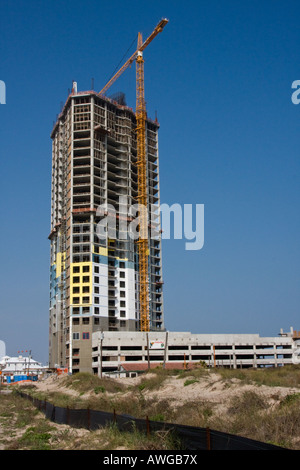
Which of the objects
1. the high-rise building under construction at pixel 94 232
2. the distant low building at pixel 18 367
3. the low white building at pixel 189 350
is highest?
the high-rise building under construction at pixel 94 232

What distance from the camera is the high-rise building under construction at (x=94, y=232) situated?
12638cm

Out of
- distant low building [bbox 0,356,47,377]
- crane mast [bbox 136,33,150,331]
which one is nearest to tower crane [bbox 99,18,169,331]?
crane mast [bbox 136,33,150,331]

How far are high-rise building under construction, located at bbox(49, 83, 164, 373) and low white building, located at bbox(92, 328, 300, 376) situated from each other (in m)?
8.19

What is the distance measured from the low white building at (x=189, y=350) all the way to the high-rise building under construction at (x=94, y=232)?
8193 mm

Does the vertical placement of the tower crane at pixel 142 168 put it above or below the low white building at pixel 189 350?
above

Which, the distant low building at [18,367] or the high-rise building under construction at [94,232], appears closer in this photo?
the high-rise building under construction at [94,232]

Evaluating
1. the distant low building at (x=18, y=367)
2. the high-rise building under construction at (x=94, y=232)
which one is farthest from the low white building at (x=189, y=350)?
the distant low building at (x=18, y=367)

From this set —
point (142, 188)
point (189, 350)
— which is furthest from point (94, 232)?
point (189, 350)

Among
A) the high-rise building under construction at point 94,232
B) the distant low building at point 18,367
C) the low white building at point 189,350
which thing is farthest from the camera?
the distant low building at point 18,367

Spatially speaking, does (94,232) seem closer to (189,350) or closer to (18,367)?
(189,350)

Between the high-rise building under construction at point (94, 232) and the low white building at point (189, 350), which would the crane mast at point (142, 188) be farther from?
the low white building at point (189, 350)

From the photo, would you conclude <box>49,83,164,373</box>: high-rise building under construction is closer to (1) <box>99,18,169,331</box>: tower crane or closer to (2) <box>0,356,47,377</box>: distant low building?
(1) <box>99,18,169,331</box>: tower crane

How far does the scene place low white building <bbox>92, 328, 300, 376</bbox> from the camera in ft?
376
